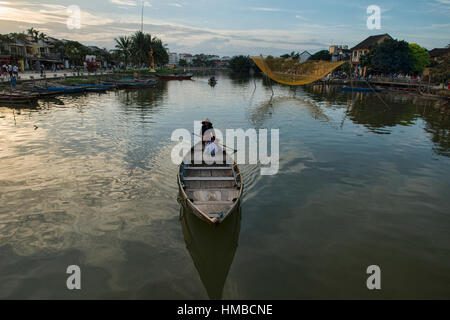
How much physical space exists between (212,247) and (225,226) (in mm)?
891

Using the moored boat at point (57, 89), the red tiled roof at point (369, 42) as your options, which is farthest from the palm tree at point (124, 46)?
the red tiled roof at point (369, 42)

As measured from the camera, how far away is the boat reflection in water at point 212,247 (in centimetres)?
741

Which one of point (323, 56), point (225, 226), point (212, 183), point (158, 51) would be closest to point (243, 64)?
point (323, 56)

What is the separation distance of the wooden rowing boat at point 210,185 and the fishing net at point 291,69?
33.4 m

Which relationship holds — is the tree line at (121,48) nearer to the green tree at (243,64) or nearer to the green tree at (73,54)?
the green tree at (73,54)

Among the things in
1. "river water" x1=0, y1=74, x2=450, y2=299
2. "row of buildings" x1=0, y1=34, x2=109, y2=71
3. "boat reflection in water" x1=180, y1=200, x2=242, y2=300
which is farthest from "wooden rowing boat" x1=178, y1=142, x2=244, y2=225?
"row of buildings" x1=0, y1=34, x2=109, y2=71

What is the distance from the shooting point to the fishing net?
139ft

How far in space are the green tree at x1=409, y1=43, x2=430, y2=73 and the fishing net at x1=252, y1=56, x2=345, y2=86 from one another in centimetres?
4054

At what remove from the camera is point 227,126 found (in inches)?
1008

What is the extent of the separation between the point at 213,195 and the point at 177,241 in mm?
1965
